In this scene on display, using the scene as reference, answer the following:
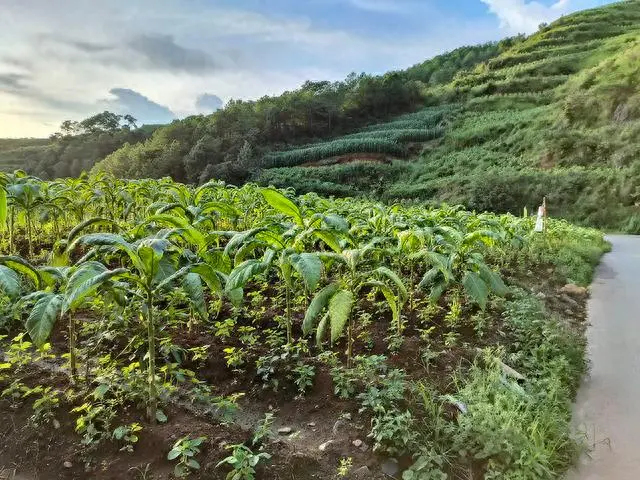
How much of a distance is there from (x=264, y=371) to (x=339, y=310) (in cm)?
82

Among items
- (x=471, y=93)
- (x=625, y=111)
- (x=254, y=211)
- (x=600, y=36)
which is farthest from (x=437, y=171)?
(x=600, y=36)

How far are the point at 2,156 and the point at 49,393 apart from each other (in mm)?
43616

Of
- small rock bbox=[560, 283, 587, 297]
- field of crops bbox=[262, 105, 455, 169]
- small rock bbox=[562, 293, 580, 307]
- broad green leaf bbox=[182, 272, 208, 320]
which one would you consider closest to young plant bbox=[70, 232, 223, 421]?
broad green leaf bbox=[182, 272, 208, 320]

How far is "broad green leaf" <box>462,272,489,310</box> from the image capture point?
3.42 m

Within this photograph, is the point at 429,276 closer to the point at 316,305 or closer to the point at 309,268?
the point at 316,305

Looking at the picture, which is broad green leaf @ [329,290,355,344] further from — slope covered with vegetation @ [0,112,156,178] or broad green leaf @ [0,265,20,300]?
slope covered with vegetation @ [0,112,156,178]

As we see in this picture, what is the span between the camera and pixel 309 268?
2598 mm

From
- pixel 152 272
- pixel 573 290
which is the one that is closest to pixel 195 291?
pixel 152 272

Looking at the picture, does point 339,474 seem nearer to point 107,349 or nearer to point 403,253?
point 107,349

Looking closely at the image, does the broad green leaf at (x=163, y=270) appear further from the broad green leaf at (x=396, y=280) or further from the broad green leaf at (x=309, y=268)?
the broad green leaf at (x=396, y=280)

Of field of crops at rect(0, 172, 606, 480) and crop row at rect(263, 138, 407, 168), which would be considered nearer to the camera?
field of crops at rect(0, 172, 606, 480)

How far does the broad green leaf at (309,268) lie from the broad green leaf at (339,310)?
6.7 inches

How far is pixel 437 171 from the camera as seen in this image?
3069 centimetres

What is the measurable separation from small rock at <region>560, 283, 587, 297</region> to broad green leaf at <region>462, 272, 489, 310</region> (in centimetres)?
343
